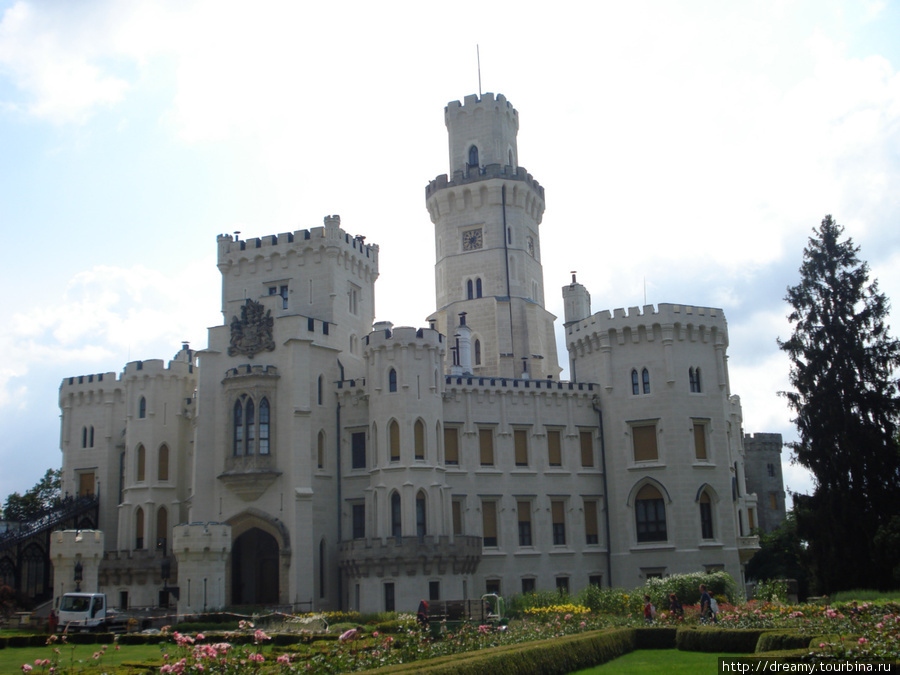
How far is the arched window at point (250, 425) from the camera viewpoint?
46362 mm

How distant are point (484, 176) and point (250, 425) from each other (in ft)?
80.8

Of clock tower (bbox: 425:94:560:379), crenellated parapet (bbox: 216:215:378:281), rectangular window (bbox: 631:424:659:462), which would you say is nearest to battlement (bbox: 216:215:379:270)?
crenellated parapet (bbox: 216:215:378:281)

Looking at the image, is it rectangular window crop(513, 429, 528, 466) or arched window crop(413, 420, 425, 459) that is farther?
rectangular window crop(513, 429, 528, 466)

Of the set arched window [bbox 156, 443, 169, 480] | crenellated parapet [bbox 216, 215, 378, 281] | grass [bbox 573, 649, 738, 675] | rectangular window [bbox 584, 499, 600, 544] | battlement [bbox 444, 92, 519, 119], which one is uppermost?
battlement [bbox 444, 92, 519, 119]

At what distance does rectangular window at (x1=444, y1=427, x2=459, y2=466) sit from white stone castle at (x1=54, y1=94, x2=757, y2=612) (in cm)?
14

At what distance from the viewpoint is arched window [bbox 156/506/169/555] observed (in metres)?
50.1

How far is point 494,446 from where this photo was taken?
163ft

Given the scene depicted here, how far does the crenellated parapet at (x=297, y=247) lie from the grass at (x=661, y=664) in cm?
3158

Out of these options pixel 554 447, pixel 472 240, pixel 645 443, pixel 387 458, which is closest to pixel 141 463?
pixel 387 458

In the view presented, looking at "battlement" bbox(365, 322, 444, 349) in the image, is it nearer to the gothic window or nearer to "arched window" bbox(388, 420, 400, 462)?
"arched window" bbox(388, 420, 400, 462)

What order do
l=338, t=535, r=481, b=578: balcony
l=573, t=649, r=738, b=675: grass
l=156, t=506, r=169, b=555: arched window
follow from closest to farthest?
l=573, t=649, r=738, b=675: grass
l=338, t=535, r=481, b=578: balcony
l=156, t=506, r=169, b=555: arched window

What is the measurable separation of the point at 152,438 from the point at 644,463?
2730cm

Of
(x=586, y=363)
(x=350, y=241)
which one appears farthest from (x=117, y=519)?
(x=586, y=363)

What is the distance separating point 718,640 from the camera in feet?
83.4
